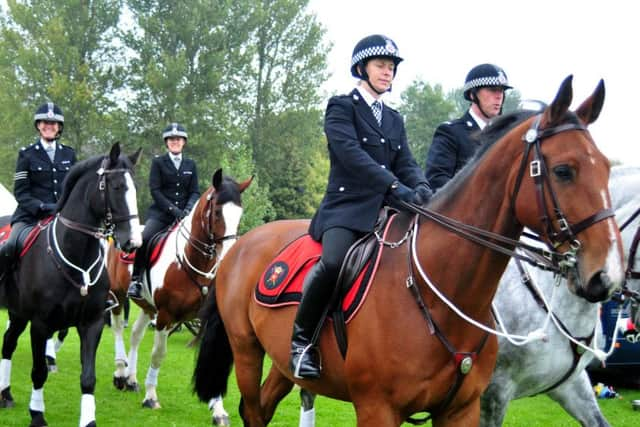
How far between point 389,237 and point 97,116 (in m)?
34.3

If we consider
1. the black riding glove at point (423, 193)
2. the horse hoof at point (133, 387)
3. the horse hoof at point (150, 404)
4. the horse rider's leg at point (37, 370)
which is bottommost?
the horse hoof at point (133, 387)

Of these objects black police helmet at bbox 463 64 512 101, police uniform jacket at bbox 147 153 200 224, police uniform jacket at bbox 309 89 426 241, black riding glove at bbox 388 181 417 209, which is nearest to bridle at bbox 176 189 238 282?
police uniform jacket at bbox 147 153 200 224

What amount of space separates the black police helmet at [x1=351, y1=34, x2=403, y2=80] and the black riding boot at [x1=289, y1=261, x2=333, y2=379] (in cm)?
141

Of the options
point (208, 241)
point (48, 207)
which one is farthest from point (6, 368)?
point (208, 241)

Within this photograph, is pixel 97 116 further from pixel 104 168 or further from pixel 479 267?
pixel 479 267

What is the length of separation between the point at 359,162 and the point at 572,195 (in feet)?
4.92

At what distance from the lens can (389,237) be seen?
14.5ft

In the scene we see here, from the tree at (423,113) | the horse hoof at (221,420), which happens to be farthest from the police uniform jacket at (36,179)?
the tree at (423,113)

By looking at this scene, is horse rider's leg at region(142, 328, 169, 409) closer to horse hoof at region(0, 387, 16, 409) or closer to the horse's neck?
horse hoof at region(0, 387, 16, 409)

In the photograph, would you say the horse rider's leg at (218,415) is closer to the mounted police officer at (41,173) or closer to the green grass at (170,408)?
the green grass at (170,408)

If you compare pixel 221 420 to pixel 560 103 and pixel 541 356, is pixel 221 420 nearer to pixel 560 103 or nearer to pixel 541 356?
pixel 541 356

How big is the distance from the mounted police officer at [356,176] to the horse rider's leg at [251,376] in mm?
1235

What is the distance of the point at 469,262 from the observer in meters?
3.94

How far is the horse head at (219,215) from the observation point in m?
9.36
